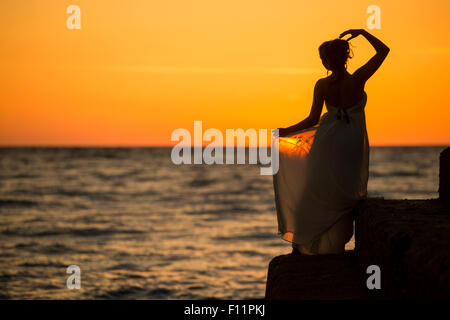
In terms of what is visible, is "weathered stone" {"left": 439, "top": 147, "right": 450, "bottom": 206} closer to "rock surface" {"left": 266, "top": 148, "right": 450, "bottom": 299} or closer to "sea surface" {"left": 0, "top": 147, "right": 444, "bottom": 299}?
"rock surface" {"left": 266, "top": 148, "right": 450, "bottom": 299}

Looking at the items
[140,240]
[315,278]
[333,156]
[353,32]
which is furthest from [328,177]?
[140,240]

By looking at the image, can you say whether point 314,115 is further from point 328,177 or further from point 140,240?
point 140,240

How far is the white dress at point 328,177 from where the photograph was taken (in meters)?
5.75

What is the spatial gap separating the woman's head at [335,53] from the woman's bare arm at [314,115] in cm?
22

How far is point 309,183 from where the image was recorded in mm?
5844

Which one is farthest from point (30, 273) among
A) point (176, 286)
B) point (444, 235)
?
point (444, 235)

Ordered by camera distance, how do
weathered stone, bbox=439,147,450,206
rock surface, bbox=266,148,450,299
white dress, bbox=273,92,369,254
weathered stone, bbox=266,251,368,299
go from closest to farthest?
1. rock surface, bbox=266,148,450,299
2. weathered stone, bbox=266,251,368,299
3. weathered stone, bbox=439,147,450,206
4. white dress, bbox=273,92,369,254

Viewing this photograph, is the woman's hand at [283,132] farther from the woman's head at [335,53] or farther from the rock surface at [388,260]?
the rock surface at [388,260]

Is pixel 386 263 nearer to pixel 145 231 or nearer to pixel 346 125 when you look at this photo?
pixel 346 125

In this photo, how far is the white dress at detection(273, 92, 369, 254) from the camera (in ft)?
18.9

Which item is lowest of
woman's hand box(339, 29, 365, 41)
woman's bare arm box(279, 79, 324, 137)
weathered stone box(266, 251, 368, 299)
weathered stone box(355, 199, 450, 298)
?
weathered stone box(266, 251, 368, 299)

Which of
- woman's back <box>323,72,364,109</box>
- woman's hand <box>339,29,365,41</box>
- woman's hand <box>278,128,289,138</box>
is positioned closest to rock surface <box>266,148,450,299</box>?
woman's back <box>323,72,364,109</box>

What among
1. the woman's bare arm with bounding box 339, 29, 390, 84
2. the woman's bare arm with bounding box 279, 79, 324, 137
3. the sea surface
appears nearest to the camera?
the woman's bare arm with bounding box 339, 29, 390, 84

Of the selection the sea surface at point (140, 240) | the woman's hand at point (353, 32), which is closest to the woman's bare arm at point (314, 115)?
the woman's hand at point (353, 32)
